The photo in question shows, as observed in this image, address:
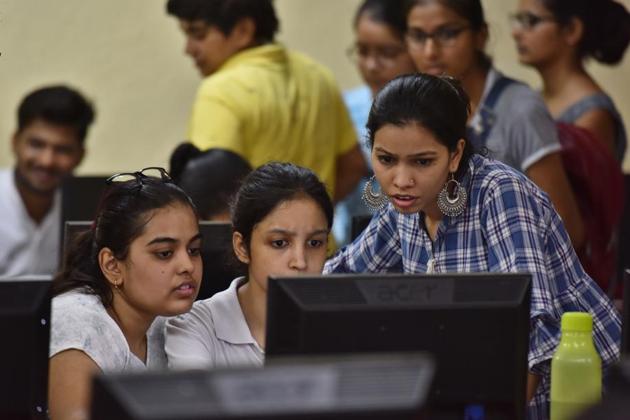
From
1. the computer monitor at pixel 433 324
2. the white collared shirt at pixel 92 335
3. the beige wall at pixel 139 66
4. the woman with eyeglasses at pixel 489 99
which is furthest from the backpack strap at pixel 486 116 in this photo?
Answer: the beige wall at pixel 139 66

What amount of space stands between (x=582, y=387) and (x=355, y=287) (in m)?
0.50

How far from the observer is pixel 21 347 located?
82.7 inches

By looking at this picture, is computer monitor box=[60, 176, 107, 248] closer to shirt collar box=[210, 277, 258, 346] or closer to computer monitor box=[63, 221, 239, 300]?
computer monitor box=[63, 221, 239, 300]

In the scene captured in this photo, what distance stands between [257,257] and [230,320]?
17 centimetres

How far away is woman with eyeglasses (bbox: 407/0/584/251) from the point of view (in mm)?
3744

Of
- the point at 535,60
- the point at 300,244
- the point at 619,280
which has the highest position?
the point at 535,60

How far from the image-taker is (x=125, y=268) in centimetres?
284

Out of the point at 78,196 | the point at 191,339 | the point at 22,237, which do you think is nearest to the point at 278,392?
the point at 191,339

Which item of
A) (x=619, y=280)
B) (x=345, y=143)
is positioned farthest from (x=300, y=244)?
(x=345, y=143)

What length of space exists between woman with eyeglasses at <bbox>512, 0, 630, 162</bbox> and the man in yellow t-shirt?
646 millimetres

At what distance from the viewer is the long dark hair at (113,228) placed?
284cm

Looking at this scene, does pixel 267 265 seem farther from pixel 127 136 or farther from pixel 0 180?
pixel 127 136

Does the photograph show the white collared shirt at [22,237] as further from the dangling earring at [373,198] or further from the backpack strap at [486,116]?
the dangling earring at [373,198]

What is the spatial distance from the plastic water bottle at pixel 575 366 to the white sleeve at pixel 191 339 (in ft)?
2.05
